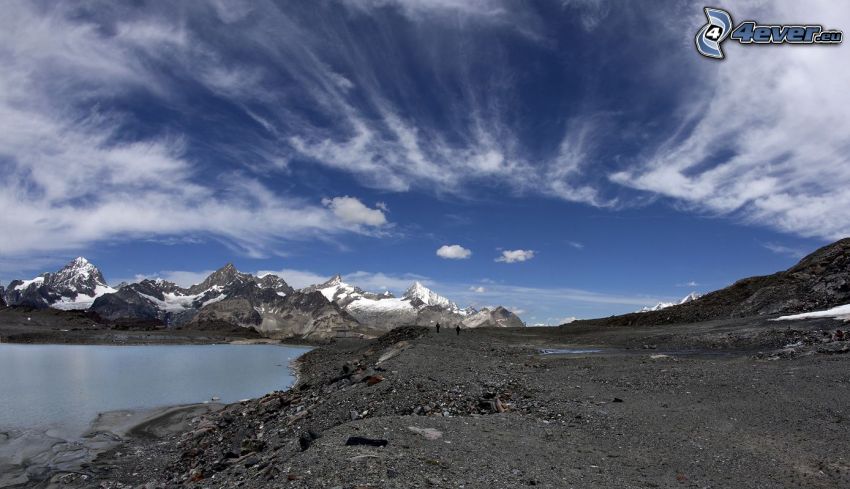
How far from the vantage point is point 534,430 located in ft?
46.6

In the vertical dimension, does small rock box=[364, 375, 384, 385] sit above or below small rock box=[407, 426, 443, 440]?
above

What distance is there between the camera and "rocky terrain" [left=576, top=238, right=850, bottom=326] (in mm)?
43781

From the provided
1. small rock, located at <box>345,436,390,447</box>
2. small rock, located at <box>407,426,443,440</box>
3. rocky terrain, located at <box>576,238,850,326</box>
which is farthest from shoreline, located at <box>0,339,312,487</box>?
rocky terrain, located at <box>576,238,850,326</box>

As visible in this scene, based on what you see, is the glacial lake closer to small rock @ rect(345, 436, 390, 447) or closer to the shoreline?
the shoreline

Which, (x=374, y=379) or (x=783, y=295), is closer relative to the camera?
(x=374, y=379)

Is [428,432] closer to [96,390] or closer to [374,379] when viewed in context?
[374,379]

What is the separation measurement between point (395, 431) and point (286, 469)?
3110 mm

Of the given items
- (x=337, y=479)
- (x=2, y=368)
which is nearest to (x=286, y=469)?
(x=337, y=479)

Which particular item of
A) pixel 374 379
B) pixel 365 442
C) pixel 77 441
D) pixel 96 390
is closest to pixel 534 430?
pixel 365 442

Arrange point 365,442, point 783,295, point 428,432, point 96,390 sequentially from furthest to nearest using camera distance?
point 783,295
point 96,390
point 428,432
point 365,442

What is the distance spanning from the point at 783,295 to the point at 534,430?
4835 cm

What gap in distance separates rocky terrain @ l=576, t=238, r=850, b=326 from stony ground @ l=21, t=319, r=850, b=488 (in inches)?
688

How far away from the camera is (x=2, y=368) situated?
6100cm

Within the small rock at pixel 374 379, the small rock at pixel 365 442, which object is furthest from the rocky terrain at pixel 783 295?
the small rock at pixel 365 442
